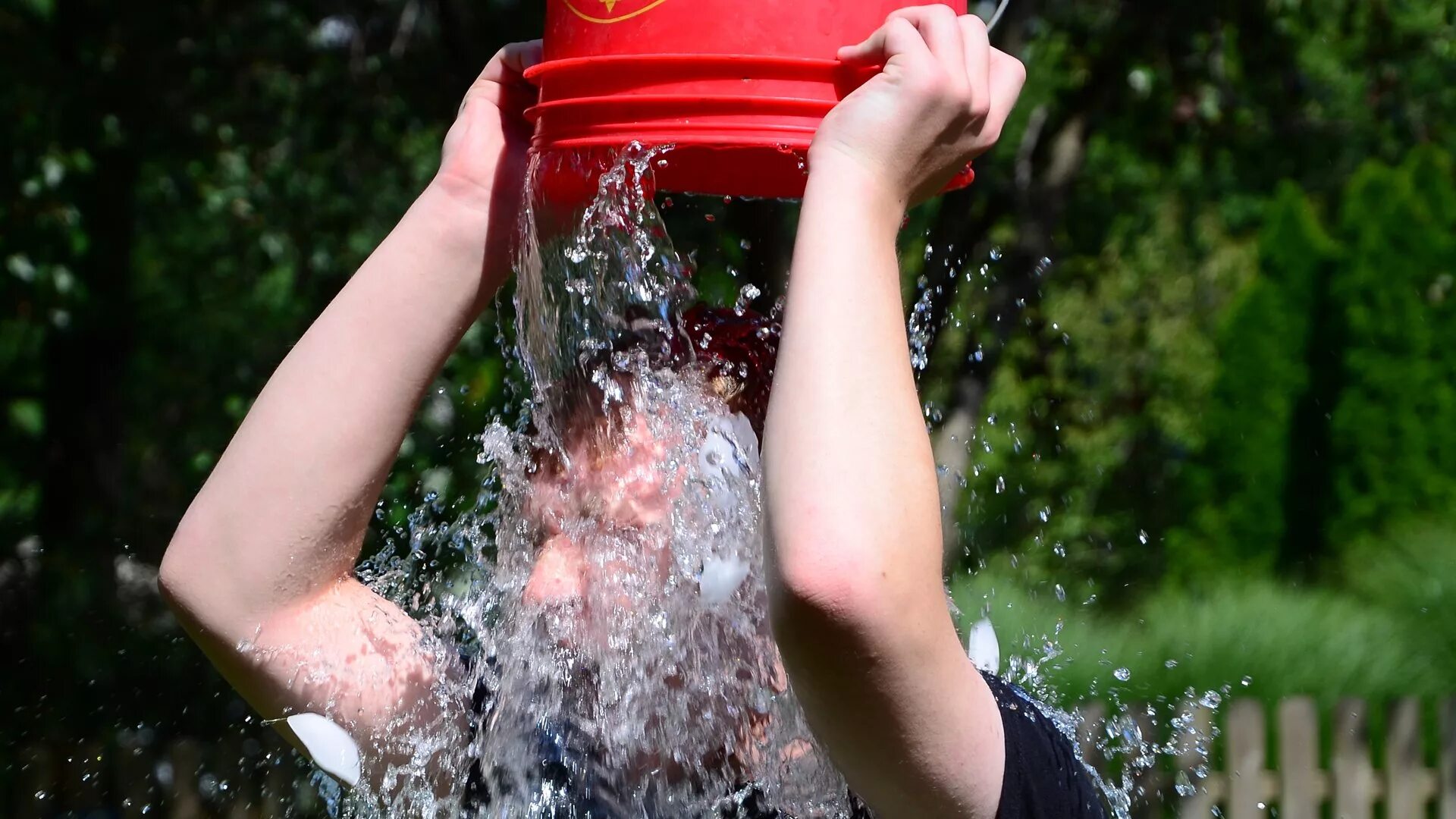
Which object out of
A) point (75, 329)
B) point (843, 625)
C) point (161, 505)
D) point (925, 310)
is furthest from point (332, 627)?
point (161, 505)

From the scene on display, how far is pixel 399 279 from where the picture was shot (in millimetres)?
1527

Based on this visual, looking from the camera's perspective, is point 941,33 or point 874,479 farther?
point 941,33

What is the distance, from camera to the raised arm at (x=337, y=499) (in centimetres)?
146

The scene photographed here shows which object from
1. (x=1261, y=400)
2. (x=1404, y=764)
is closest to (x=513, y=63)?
(x=1404, y=764)

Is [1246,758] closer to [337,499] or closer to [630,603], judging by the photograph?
[630,603]

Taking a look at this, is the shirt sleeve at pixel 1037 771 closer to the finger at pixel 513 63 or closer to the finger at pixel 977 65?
the finger at pixel 977 65

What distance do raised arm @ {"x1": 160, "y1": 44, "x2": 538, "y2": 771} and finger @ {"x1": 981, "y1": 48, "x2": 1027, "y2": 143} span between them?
0.56 meters

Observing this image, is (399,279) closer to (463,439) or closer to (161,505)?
(463,439)

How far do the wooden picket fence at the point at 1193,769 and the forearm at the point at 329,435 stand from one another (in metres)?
3.78

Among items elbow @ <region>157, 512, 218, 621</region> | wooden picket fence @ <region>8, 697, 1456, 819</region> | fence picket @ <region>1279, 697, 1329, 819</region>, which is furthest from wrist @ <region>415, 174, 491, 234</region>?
fence picket @ <region>1279, 697, 1329, 819</region>

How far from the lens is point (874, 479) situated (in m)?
1.07

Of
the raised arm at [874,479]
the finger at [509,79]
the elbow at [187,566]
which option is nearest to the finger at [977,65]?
the raised arm at [874,479]

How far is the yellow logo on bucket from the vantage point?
4.41 feet

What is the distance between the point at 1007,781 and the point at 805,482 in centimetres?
32
